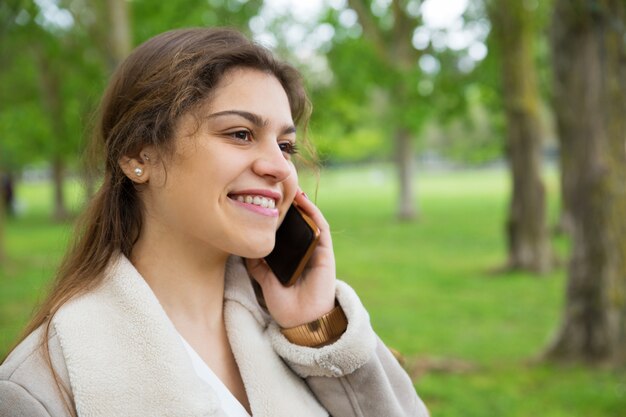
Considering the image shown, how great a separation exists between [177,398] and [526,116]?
38.5 feet

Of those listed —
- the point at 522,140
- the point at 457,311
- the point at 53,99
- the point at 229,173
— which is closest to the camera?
the point at 229,173

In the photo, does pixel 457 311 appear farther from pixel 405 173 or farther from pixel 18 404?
pixel 405 173

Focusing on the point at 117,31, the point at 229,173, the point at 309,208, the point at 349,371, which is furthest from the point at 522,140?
the point at 229,173

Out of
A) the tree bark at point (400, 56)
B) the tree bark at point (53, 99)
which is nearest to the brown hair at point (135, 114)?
the tree bark at point (400, 56)

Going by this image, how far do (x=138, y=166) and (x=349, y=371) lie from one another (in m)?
0.79

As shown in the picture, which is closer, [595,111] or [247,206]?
[247,206]

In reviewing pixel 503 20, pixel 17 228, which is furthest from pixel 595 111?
pixel 17 228

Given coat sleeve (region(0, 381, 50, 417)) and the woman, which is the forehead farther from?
coat sleeve (region(0, 381, 50, 417))

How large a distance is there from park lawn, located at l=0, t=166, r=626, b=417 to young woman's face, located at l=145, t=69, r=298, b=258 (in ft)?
1.67

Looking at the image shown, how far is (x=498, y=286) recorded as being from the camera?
11.8 m

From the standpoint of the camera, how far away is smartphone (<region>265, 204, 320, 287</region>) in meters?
2.08

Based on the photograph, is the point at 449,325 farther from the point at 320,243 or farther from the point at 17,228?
the point at 17,228

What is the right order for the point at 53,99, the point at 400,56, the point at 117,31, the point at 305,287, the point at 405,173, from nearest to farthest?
the point at 305,287 → the point at 117,31 → the point at 400,56 → the point at 405,173 → the point at 53,99

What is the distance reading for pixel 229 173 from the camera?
5.89 feet
